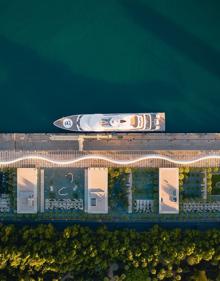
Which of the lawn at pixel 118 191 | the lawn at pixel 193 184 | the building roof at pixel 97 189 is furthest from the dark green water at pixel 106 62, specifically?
the lawn at pixel 118 191

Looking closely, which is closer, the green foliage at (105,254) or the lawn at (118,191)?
the green foliage at (105,254)

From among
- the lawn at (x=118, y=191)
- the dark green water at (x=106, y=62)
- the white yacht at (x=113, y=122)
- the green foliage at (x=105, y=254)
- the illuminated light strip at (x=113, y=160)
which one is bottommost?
the green foliage at (x=105, y=254)

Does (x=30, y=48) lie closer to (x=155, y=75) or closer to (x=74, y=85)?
(x=74, y=85)

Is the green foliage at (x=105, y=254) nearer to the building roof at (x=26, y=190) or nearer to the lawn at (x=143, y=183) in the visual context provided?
the building roof at (x=26, y=190)

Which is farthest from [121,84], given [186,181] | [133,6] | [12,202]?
[12,202]

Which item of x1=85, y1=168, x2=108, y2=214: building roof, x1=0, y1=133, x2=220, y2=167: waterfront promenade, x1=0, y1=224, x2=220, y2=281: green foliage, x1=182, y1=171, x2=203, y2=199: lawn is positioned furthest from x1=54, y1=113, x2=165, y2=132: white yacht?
x1=0, y1=224, x2=220, y2=281: green foliage

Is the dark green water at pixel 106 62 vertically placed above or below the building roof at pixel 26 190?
above

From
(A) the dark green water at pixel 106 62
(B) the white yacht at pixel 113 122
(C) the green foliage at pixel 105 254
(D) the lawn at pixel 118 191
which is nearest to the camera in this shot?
(C) the green foliage at pixel 105 254
